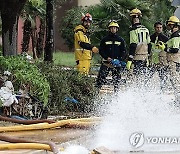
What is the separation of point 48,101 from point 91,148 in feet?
11.6

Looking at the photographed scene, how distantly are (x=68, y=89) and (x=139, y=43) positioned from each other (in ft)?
8.50

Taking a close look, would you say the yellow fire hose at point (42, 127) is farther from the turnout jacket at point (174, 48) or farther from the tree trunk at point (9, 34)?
the turnout jacket at point (174, 48)

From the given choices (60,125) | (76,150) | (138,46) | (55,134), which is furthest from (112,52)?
(76,150)

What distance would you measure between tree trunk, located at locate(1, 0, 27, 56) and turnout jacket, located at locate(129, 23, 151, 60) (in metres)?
2.54

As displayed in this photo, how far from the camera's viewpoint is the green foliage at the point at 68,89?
11.2 m

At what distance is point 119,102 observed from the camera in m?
11.2

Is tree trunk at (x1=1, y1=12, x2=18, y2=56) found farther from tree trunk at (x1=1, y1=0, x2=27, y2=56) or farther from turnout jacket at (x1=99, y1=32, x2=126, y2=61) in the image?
turnout jacket at (x1=99, y1=32, x2=126, y2=61)

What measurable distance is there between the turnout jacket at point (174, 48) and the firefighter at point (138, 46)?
0.47 meters

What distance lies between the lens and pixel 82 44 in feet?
43.2

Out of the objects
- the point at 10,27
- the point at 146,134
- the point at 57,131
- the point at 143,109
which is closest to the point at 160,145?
the point at 146,134

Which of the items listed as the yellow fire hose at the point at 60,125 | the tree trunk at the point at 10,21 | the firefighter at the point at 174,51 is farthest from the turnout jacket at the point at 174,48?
the yellow fire hose at the point at 60,125

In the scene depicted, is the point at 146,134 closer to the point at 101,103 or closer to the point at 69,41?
the point at 101,103

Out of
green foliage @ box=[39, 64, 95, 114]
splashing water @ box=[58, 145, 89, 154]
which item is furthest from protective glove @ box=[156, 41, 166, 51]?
splashing water @ box=[58, 145, 89, 154]

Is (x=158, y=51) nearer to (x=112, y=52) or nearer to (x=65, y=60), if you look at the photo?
(x=112, y=52)
